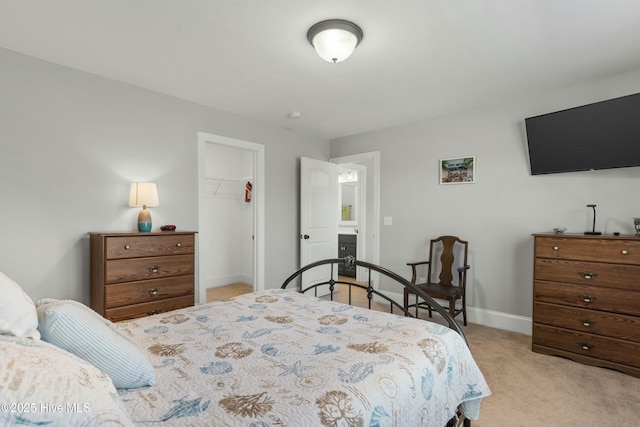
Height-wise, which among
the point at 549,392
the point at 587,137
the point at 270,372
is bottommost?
the point at 549,392

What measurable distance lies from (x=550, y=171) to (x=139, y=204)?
12.6 ft

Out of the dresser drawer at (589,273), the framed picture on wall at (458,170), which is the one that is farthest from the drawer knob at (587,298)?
the framed picture on wall at (458,170)

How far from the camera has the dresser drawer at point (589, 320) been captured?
2.44 metres

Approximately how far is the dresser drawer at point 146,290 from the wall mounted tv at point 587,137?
139 inches

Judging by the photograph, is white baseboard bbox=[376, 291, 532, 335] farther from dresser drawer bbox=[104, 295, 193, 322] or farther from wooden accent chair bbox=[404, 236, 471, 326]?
dresser drawer bbox=[104, 295, 193, 322]

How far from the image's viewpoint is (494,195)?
3580 mm

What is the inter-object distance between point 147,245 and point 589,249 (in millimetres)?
3603

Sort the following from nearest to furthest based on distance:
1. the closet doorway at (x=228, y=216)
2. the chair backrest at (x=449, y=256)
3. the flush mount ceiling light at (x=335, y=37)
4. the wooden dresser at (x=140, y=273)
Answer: the flush mount ceiling light at (x=335, y=37) → the wooden dresser at (x=140, y=273) → the chair backrest at (x=449, y=256) → the closet doorway at (x=228, y=216)

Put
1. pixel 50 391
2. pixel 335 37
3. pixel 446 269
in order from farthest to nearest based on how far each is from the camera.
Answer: pixel 446 269 → pixel 335 37 → pixel 50 391

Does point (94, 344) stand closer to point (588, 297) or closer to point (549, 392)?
point (549, 392)

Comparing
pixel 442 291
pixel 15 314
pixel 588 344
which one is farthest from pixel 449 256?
pixel 15 314

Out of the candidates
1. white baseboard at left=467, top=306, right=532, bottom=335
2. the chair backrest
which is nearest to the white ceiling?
the chair backrest

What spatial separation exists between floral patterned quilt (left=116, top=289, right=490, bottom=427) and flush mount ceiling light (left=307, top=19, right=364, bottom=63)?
1672 millimetres

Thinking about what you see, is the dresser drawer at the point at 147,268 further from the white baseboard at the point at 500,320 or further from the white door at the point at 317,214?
the white baseboard at the point at 500,320
